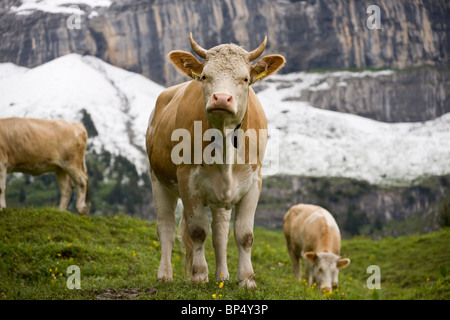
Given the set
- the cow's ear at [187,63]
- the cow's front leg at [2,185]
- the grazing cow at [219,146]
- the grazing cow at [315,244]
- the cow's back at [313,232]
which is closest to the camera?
the grazing cow at [219,146]

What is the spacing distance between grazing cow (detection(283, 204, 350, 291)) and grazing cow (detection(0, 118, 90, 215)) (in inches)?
299

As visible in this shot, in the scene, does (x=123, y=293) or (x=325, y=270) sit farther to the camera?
(x=325, y=270)

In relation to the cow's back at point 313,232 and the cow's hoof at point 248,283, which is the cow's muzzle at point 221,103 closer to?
the cow's hoof at point 248,283

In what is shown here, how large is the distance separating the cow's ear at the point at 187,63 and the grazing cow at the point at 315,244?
8.08 meters

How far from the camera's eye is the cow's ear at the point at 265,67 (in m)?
7.77

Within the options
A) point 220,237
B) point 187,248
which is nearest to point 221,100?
point 220,237

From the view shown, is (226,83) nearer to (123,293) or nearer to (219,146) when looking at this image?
(219,146)

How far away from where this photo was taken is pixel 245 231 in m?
7.96

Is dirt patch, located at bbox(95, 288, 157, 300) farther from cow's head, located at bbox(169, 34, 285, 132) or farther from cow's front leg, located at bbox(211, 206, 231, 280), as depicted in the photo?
cow's head, located at bbox(169, 34, 285, 132)

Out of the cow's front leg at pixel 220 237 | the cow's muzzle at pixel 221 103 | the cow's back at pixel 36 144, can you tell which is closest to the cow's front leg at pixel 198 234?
the cow's front leg at pixel 220 237

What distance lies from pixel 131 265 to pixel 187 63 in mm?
6906

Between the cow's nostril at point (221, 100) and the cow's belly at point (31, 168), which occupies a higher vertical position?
the cow's nostril at point (221, 100)

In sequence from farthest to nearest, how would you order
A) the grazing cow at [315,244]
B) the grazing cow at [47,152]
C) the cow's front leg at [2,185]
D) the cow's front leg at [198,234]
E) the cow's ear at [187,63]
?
1. the grazing cow at [47,152]
2. the cow's front leg at [2,185]
3. the grazing cow at [315,244]
4. the cow's front leg at [198,234]
5. the cow's ear at [187,63]

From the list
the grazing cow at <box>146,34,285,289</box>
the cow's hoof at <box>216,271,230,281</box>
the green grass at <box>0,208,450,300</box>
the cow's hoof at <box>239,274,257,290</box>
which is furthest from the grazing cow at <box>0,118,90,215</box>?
the cow's hoof at <box>239,274,257,290</box>
